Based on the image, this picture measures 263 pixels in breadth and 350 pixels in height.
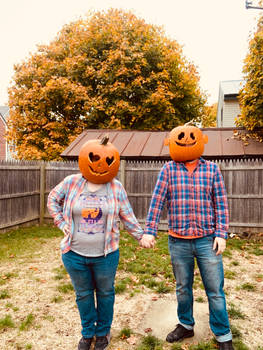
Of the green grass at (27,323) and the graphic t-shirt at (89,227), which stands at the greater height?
the graphic t-shirt at (89,227)

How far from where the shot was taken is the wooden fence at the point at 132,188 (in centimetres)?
780

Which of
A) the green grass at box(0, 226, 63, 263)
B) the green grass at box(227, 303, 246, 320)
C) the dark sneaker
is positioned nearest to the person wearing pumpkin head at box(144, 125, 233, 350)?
the dark sneaker

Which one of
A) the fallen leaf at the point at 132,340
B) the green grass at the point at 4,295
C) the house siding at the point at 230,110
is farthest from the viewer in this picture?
the house siding at the point at 230,110

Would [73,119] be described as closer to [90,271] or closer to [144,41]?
[144,41]

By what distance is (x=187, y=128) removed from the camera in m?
2.73

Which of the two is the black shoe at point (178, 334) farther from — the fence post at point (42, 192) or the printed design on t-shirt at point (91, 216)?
the fence post at point (42, 192)

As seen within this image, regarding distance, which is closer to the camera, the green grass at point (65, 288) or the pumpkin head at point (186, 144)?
the pumpkin head at point (186, 144)

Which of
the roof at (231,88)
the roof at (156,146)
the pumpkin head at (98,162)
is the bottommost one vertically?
the pumpkin head at (98,162)

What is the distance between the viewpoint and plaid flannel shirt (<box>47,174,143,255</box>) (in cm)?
249

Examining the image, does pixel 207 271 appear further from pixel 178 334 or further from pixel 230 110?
pixel 230 110

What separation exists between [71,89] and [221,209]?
510 inches

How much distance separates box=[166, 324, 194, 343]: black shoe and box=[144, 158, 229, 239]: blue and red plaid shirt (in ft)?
3.65

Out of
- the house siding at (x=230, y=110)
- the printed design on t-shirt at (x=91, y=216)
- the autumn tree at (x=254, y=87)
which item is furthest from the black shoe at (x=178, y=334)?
the house siding at (x=230, y=110)

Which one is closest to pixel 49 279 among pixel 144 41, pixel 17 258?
pixel 17 258
